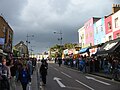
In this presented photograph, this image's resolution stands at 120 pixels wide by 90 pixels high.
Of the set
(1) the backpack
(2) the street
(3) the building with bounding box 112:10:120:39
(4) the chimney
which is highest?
(4) the chimney

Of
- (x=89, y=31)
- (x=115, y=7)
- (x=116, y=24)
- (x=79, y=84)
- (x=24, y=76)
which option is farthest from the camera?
(x=89, y=31)

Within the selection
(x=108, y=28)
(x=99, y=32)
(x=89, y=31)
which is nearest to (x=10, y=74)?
(x=108, y=28)

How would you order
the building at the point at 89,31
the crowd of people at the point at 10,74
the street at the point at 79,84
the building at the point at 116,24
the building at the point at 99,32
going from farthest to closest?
1. the building at the point at 89,31
2. the building at the point at 99,32
3. the building at the point at 116,24
4. the street at the point at 79,84
5. the crowd of people at the point at 10,74

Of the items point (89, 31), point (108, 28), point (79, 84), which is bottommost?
point (79, 84)

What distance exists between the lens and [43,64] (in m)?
19.2

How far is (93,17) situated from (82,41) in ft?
41.7

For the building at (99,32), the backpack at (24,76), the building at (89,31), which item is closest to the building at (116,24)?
the building at (99,32)

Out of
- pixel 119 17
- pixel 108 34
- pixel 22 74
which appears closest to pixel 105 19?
pixel 108 34

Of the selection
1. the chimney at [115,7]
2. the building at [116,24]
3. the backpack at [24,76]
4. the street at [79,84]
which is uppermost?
the chimney at [115,7]

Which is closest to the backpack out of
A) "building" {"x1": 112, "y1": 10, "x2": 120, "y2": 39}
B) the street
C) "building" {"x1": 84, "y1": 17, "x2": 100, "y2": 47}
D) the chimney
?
the street

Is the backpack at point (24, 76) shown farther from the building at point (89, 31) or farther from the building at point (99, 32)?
the building at point (89, 31)

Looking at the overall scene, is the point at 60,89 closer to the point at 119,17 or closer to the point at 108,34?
the point at 119,17

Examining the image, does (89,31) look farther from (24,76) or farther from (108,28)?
(24,76)

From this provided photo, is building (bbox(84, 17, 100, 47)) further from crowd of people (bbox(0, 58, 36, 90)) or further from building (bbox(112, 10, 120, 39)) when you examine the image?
crowd of people (bbox(0, 58, 36, 90))
